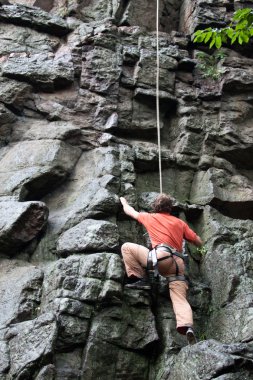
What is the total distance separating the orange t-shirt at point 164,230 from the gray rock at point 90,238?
602 millimetres

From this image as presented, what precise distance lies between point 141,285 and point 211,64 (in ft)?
25.1

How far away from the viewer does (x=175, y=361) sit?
7211 millimetres

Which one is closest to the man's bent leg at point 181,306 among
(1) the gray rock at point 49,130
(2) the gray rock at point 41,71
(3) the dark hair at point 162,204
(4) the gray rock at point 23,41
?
(3) the dark hair at point 162,204

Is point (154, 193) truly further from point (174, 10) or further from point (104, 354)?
point (174, 10)

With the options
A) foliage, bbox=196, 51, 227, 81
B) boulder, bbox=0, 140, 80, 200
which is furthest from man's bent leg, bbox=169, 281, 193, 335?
foliage, bbox=196, 51, 227, 81

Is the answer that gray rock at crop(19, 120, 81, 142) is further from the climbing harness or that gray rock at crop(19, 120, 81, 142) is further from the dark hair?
the climbing harness

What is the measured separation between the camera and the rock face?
7.40 metres

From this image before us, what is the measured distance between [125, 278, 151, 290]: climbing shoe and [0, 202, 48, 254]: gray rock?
230 cm

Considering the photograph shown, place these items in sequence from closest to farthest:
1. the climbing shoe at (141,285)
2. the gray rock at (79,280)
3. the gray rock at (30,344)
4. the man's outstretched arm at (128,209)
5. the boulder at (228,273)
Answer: the gray rock at (30,344) → the gray rock at (79,280) → the boulder at (228,273) → the climbing shoe at (141,285) → the man's outstretched arm at (128,209)

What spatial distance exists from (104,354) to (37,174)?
434 centimetres

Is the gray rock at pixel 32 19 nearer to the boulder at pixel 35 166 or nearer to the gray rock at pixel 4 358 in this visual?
the boulder at pixel 35 166

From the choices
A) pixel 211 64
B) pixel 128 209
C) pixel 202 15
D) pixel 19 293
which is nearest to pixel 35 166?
pixel 128 209

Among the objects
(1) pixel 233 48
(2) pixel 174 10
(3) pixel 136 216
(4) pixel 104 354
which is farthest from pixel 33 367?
(2) pixel 174 10

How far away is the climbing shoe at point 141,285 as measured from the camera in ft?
26.5
